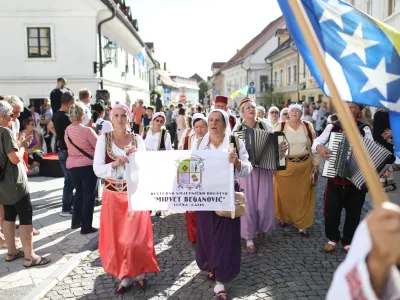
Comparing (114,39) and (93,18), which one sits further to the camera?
(114,39)

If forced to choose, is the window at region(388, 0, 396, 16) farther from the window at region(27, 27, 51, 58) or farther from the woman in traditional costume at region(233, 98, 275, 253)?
the window at region(27, 27, 51, 58)

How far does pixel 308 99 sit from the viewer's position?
3347cm

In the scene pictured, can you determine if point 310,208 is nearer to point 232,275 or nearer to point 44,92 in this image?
point 232,275

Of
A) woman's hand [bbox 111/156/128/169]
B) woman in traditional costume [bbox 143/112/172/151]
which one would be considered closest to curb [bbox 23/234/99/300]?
woman's hand [bbox 111/156/128/169]

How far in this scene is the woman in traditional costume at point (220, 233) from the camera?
429 centimetres

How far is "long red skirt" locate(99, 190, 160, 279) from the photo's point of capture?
4348 mm

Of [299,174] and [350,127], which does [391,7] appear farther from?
[350,127]

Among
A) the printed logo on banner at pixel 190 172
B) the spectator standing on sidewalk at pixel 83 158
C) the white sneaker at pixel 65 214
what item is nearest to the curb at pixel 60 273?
the spectator standing on sidewalk at pixel 83 158

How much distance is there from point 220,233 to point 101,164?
1.44m

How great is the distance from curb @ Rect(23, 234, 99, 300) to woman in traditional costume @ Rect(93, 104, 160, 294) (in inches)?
27.5

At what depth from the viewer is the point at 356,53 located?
3182 mm

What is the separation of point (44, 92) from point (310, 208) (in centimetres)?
1486

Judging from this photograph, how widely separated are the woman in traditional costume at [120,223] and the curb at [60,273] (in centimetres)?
70

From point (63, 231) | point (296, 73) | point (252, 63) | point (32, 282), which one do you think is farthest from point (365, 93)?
point (252, 63)
